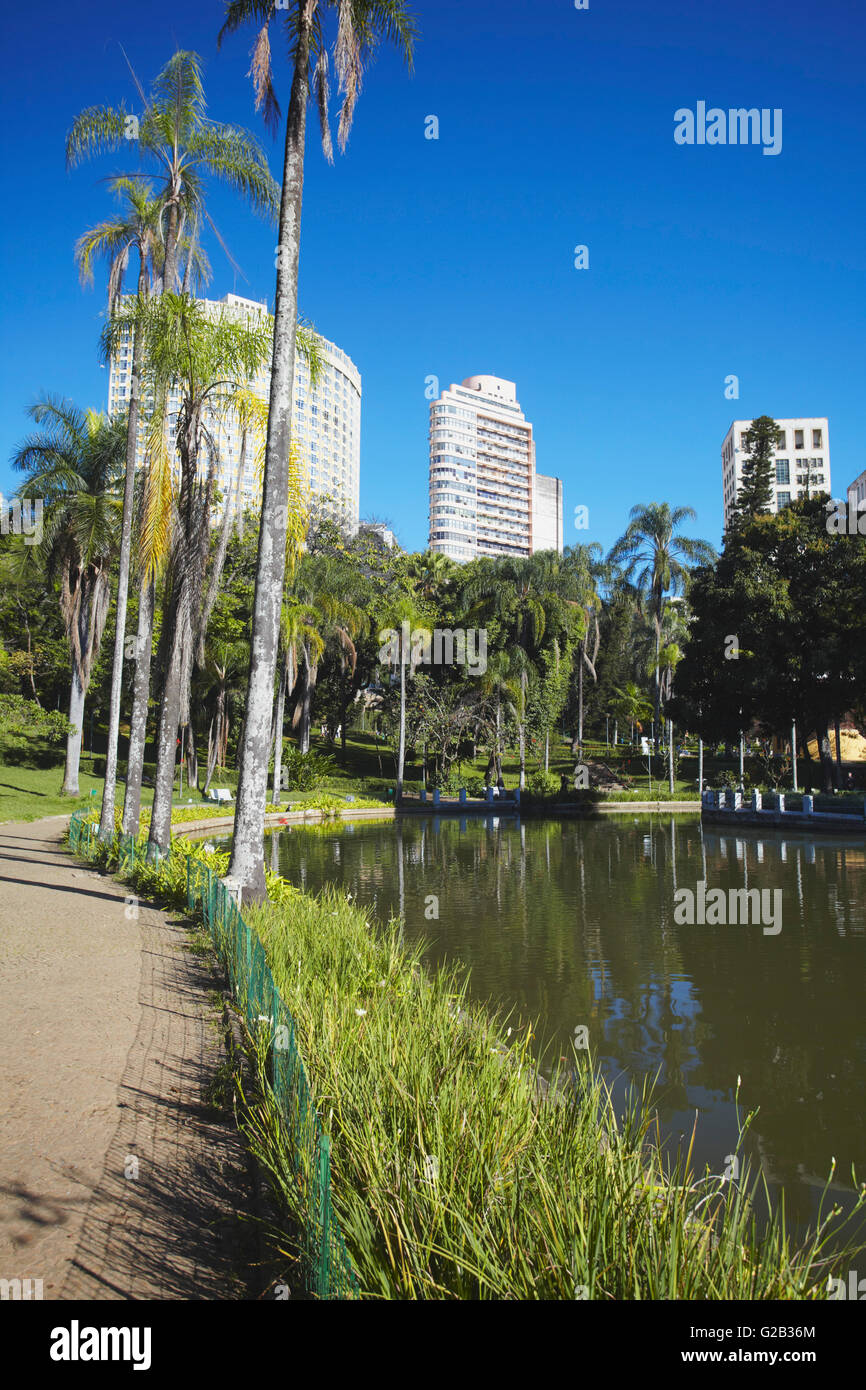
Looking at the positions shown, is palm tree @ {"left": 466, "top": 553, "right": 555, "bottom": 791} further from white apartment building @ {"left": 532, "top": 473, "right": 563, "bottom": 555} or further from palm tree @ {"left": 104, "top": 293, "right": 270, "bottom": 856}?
white apartment building @ {"left": 532, "top": 473, "right": 563, "bottom": 555}

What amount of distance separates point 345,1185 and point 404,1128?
0.46m

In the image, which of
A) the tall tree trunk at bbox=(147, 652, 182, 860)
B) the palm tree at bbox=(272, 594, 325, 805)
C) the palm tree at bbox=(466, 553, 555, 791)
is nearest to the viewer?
the tall tree trunk at bbox=(147, 652, 182, 860)

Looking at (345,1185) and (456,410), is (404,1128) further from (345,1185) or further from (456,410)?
(456,410)

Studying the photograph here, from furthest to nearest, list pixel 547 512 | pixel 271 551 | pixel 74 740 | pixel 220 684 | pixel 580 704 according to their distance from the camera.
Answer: pixel 547 512 → pixel 580 704 → pixel 220 684 → pixel 74 740 → pixel 271 551

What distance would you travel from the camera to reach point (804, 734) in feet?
127

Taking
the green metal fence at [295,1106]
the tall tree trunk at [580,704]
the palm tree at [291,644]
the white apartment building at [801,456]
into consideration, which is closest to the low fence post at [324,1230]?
the green metal fence at [295,1106]

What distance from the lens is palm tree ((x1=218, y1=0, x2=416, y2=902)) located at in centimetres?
1062

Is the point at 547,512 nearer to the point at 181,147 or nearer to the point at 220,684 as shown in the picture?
the point at 220,684

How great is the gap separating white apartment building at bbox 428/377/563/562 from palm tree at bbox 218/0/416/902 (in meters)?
113

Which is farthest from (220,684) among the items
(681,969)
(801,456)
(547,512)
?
(547,512)

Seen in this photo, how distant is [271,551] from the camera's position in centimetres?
1067

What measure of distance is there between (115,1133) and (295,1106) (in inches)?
51.0

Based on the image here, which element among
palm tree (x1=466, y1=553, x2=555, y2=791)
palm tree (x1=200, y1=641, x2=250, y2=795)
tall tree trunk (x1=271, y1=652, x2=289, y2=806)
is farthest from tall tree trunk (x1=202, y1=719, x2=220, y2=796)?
palm tree (x1=466, y1=553, x2=555, y2=791)

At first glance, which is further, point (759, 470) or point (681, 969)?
point (759, 470)
